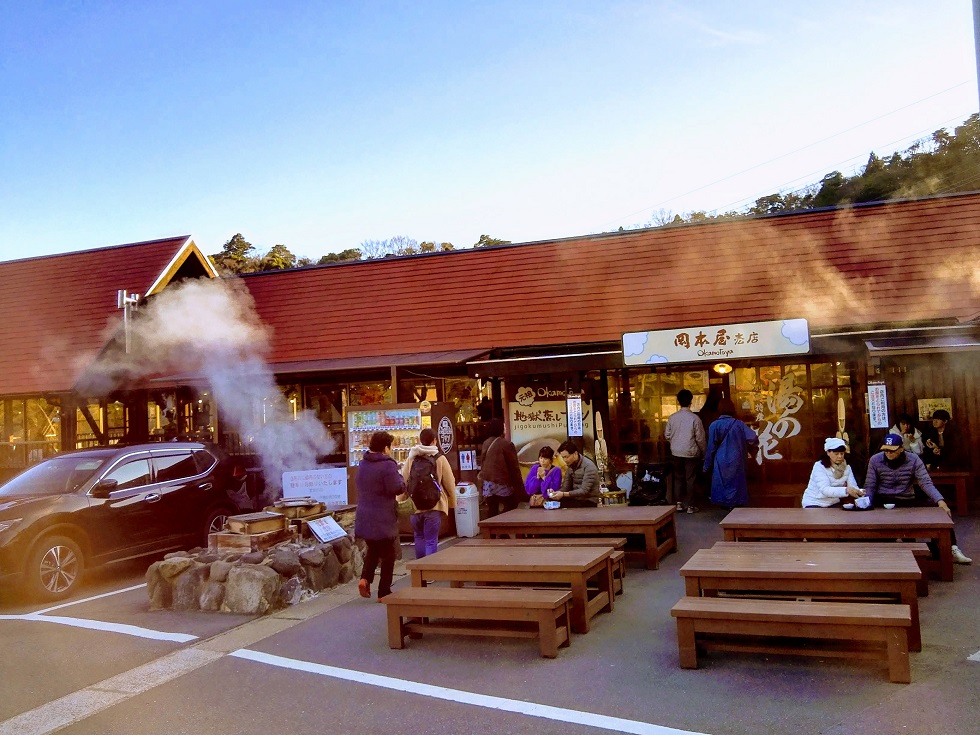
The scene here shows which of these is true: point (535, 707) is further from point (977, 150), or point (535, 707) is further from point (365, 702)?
point (977, 150)

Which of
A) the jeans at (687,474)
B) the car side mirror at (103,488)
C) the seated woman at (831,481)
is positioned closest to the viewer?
the seated woman at (831,481)

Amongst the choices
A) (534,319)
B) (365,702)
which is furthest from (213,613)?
(534,319)

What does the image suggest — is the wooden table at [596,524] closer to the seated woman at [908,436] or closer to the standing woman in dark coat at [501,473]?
the standing woman in dark coat at [501,473]

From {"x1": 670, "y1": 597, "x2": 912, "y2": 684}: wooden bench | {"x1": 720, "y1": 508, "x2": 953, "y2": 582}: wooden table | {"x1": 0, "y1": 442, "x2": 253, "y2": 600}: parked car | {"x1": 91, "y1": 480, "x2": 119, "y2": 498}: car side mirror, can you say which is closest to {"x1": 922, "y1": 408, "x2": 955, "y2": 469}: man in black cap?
{"x1": 720, "y1": 508, "x2": 953, "y2": 582}: wooden table

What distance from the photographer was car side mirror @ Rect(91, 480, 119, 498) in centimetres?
962

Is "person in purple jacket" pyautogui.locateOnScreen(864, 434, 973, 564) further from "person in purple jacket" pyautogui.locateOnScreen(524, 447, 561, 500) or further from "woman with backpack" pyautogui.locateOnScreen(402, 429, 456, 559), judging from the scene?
"woman with backpack" pyautogui.locateOnScreen(402, 429, 456, 559)

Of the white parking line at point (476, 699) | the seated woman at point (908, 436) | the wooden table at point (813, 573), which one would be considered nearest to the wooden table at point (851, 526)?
the wooden table at point (813, 573)

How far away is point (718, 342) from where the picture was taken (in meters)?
12.1

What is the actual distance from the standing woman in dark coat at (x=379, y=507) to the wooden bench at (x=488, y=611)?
3.80ft

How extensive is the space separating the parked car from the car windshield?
0.05 feet

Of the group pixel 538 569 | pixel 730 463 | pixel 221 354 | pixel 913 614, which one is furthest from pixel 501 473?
pixel 221 354

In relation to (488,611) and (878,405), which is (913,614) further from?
(878,405)

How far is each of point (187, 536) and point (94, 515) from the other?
152cm

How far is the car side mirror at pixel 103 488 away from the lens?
9.62 meters
